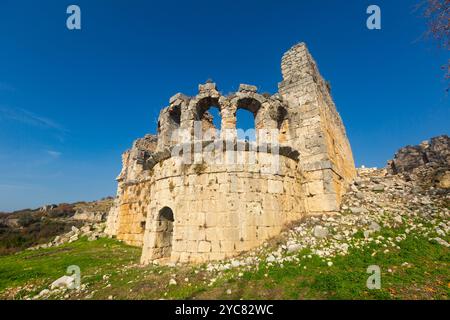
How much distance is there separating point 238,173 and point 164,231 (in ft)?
12.2

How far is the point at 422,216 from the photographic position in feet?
25.1

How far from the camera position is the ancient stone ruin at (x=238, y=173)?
693cm

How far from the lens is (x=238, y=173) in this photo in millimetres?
7266

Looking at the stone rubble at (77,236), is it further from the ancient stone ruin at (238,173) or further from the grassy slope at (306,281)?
the ancient stone ruin at (238,173)

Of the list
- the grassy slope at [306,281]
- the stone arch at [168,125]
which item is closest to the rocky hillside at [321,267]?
the grassy slope at [306,281]

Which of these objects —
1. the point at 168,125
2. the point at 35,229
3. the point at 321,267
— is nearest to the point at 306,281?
the point at 321,267

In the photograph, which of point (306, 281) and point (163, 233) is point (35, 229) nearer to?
point (163, 233)

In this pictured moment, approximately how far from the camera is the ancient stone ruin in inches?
273

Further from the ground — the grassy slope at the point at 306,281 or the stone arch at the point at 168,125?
the stone arch at the point at 168,125

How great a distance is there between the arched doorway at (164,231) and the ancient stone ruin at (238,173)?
35 mm

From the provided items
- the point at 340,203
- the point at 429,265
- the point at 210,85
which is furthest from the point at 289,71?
the point at 429,265

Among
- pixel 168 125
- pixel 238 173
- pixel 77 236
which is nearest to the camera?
pixel 238 173

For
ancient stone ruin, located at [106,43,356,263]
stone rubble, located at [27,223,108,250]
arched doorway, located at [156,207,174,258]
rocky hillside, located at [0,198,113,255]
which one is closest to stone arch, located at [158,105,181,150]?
ancient stone ruin, located at [106,43,356,263]

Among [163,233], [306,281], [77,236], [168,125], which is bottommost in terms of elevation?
[77,236]
